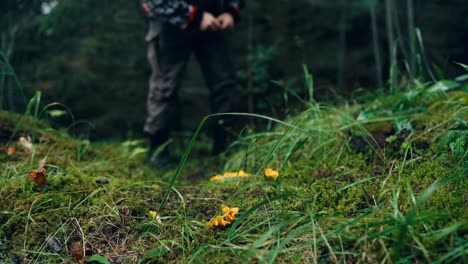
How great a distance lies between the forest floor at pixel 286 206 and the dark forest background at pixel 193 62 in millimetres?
1685

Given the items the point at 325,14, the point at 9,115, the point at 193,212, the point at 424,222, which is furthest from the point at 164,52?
the point at 325,14

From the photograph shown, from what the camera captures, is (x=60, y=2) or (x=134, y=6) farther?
(x=134, y=6)

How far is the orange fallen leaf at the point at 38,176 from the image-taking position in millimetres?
1531

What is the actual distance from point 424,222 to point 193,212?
704 millimetres

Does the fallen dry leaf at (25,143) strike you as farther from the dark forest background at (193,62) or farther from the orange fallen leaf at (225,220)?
the dark forest background at (193,62)

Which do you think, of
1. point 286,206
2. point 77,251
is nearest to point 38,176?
point 77,251

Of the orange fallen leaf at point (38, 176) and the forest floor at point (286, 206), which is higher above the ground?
the orange fallen leaf at point (38, 176)

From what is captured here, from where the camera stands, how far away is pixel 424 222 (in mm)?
1071

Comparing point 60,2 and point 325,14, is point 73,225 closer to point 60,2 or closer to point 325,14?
point 60,2

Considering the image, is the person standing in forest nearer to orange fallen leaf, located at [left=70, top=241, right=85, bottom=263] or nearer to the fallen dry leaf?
the fallen dry leaf

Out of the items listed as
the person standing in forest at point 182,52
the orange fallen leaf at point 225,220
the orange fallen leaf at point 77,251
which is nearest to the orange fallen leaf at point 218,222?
the orange fallen leaf at point 225,220

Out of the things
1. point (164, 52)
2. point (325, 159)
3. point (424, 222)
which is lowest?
point (325, 159)

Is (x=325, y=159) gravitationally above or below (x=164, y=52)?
below

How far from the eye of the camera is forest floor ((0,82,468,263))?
1.06 m
